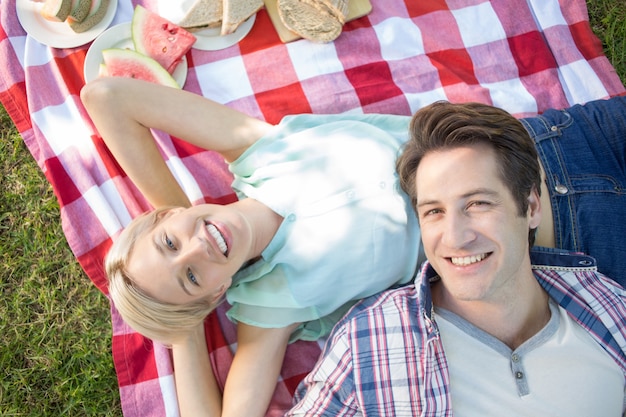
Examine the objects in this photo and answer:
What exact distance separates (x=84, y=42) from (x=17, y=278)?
4.88 ft

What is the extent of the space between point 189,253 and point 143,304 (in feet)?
1.22

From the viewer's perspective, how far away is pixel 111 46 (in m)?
3.63

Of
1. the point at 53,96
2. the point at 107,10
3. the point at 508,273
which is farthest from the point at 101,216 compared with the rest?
the point at 508,273

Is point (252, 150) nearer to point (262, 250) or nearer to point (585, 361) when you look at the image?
point (262, 250)

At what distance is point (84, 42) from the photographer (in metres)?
3.67

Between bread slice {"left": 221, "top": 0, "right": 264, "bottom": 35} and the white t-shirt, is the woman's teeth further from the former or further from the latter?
bread slice {"left": 221, "top": 0, "right": 264, "bottom": 35}

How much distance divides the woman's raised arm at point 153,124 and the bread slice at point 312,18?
31.2 inches

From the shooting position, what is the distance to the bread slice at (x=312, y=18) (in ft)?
11.9

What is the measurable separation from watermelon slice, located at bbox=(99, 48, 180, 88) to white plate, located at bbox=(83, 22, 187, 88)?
0.08m

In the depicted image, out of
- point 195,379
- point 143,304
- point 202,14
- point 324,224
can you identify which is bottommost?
point 195,379

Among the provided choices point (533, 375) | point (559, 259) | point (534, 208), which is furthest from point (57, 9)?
point (533, 375)

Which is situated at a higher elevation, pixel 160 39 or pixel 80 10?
pixel 80 10

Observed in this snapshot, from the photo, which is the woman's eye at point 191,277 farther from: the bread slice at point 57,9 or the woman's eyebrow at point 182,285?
the bread slice at point 57,9

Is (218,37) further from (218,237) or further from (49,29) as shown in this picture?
(218,237)
